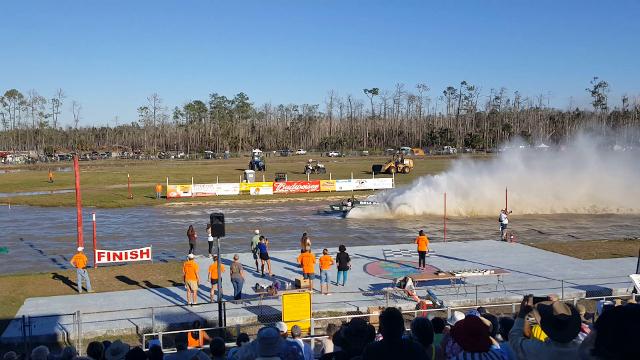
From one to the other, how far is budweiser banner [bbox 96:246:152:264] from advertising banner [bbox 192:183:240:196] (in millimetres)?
27189

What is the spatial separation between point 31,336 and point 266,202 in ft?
106

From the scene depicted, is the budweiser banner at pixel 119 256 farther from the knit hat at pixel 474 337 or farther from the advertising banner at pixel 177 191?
the advertising banner at pixel 177 191

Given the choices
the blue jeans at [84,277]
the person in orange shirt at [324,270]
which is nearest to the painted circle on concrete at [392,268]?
the person in orange shirt at [324,270]

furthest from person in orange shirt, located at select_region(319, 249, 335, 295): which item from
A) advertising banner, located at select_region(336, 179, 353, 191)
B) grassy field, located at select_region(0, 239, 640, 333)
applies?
advertising banner, located at select_region(336, 179, 353, 191)

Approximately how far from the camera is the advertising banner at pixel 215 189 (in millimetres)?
50219

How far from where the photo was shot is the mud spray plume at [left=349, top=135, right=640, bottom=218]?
4044 centimetres

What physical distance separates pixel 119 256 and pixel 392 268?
10.6m

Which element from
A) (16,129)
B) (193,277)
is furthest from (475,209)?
(16,129)

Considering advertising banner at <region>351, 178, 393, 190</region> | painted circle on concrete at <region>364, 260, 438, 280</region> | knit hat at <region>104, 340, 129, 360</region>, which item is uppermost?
knit hat at <region>104, 340, 129, 360</region>

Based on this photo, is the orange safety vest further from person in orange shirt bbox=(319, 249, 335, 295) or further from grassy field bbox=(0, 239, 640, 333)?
grassy field bbox=(0, 239, 640, 333)

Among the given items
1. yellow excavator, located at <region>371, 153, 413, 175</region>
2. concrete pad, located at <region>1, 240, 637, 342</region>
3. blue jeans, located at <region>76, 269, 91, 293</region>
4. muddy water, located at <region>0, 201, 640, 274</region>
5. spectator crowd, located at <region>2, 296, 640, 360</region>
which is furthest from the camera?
yellow excavator, located at <region>371, 153, 413, 175</region>

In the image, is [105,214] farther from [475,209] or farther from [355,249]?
[475,209]

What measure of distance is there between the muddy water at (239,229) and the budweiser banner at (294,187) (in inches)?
344

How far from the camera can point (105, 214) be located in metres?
41.4
